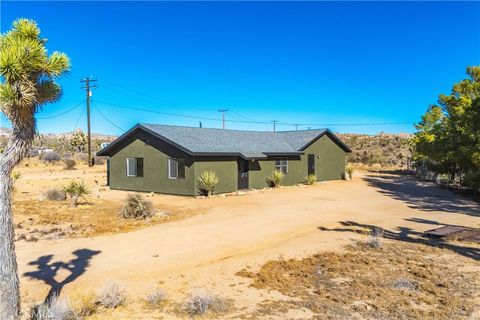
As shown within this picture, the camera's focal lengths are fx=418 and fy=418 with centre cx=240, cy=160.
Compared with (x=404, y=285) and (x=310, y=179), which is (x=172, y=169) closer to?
(x=310, y=179)

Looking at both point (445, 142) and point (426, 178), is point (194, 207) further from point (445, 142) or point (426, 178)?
point (426, 178)

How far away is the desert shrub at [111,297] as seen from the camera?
691 centimetres

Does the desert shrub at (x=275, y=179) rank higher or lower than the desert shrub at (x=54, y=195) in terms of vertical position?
higher

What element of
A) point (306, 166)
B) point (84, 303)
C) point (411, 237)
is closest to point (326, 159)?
point (306, 166)

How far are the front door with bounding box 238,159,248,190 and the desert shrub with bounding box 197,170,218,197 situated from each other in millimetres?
3159

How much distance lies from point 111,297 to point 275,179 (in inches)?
829

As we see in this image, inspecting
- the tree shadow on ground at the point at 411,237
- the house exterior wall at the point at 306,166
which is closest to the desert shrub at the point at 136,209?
the tree shadow on ground at the point at 411,237

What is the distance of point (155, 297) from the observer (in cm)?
710

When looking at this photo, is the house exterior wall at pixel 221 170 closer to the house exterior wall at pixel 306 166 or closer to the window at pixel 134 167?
the house exterior wall at pixel 306 166

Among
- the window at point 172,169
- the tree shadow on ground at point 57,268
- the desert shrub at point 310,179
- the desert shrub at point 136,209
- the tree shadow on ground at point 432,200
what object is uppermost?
the window at point 172,169

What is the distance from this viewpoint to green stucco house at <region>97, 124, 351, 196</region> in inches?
906

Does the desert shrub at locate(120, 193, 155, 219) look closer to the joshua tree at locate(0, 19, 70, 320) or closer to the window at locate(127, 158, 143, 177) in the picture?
the joshua tree at locate(0, 19, 70, 320)

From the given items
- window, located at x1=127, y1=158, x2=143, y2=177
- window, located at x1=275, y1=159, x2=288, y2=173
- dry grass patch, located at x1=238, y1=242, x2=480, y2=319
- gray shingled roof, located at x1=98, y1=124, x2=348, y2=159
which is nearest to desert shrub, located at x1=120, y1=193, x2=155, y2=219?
gray shingled roof, located at x1=98, y1=124, x2=348, y2=159

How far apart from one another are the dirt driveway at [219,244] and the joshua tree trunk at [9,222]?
202 cm
